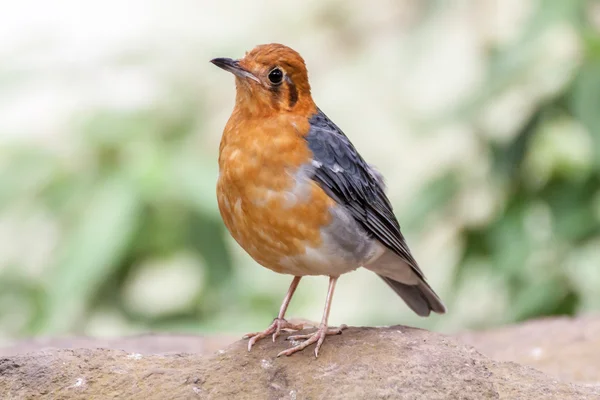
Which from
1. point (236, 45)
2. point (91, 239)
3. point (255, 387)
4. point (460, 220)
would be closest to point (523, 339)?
point (460, 220)

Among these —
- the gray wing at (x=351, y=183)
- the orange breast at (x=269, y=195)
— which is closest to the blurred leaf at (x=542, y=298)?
the gray wing at (x=351, y=183)

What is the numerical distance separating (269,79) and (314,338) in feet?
4.61

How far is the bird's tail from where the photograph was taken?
5.84 metres

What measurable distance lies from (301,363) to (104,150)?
13.0 ft

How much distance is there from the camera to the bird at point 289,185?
4691 mm

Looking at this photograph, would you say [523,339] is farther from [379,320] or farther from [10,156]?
[10,156]

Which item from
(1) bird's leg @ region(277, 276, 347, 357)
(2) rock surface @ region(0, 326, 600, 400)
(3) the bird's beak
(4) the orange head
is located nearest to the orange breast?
(4) the orange head

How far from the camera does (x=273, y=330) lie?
498 centimetres

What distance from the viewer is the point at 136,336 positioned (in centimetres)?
698

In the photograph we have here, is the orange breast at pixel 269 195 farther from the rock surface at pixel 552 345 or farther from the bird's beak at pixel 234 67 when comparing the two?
the rock surface at pixel 552 345

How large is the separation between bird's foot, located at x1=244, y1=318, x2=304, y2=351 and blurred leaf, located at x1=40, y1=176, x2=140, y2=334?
267 cm

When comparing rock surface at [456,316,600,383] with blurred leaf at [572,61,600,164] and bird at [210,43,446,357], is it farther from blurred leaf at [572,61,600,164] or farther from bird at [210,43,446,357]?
bird at [210,43,446,357]

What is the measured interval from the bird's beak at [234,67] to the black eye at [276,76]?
0.09 meters

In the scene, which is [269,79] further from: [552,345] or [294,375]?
[552,345]
